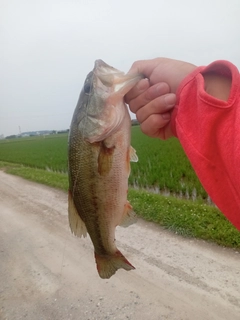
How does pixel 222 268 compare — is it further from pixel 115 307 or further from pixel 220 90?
pixel 220 90

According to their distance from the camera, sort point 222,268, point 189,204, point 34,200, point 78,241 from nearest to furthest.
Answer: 1. point 222,268
2. point 78,241
3. point 189,204
4. point 34,200

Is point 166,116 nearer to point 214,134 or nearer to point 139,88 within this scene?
point 139,88

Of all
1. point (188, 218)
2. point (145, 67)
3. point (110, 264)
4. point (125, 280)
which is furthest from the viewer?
point (188, 218)

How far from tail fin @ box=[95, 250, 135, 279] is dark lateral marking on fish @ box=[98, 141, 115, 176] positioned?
585mm

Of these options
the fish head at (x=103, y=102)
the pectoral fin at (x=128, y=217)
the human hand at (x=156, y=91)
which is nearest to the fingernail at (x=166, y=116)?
the human hand at (x=156, y=91)

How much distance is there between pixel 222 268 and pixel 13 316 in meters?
2.64

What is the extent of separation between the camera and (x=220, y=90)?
1.34 metres

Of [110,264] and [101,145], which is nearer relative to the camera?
[101,145]

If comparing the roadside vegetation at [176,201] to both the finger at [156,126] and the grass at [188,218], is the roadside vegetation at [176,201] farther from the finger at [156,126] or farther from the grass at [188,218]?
the finger at [156,126]

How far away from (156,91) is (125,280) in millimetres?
3196

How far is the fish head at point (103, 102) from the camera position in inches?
63.6

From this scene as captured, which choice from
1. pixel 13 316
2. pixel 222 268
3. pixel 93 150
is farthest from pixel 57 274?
pixel 93 150

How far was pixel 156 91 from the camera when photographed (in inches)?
64.1

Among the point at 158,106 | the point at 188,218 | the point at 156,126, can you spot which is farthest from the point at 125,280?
the point at 158,106
